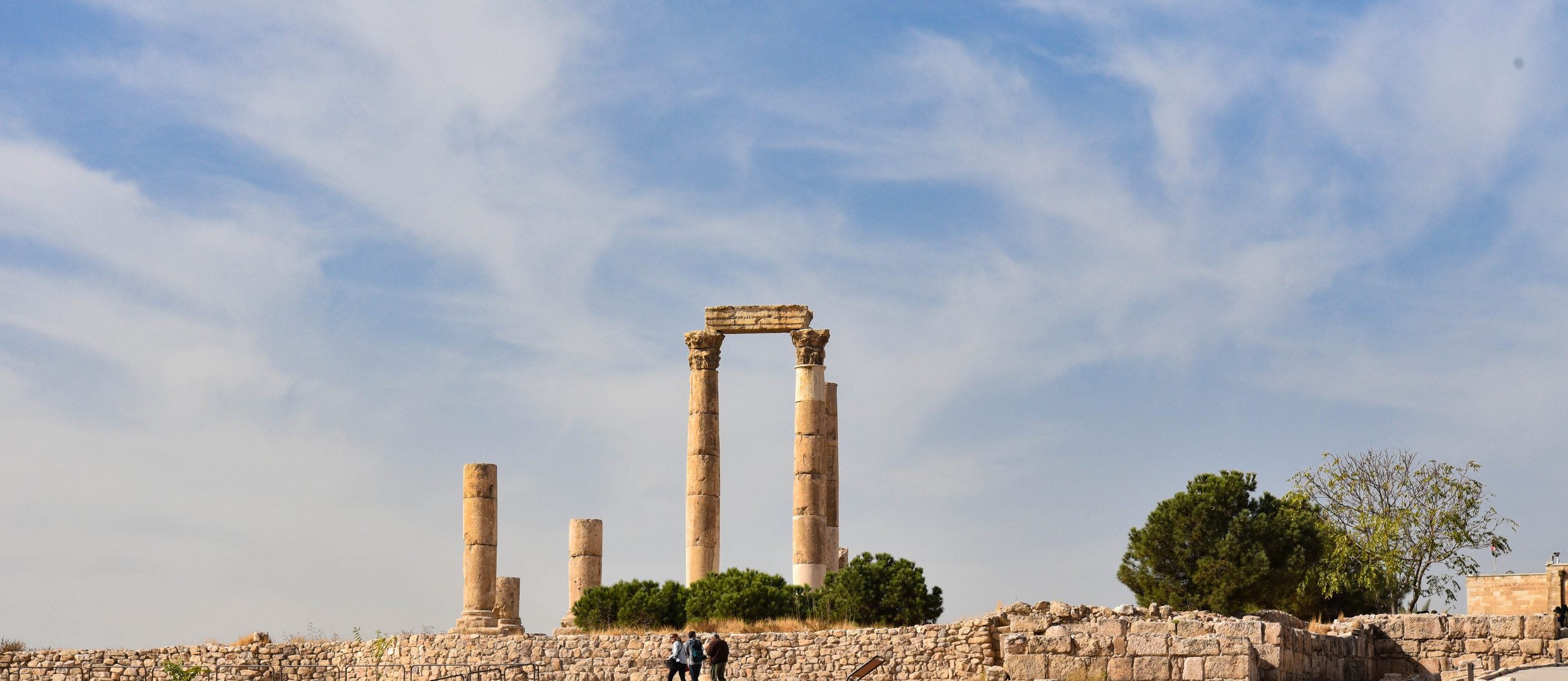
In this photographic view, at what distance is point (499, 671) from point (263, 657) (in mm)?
5965

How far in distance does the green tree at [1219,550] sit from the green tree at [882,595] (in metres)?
9.15

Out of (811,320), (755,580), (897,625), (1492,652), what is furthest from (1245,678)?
(811,320)

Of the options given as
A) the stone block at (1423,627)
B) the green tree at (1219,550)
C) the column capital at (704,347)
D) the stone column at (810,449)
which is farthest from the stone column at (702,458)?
the stone block at (1423,627)

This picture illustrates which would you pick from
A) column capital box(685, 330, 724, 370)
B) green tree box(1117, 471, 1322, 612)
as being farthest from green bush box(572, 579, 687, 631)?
green tree box(1117, 471, 1322, 612)

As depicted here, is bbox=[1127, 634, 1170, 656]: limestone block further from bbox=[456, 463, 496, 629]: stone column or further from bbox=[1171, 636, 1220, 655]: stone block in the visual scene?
bbox=[456, 463, 496, 629]: stone column

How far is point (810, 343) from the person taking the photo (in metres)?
35.4

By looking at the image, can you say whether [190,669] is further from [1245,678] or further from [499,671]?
[1245,678]

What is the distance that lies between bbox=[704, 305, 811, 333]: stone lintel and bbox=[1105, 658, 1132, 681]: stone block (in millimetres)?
16387

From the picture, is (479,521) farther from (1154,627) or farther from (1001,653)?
(1154,627)

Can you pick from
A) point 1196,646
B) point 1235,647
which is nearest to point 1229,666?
point 1235,647

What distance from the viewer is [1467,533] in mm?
43781

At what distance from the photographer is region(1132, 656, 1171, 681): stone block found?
19.8 metres

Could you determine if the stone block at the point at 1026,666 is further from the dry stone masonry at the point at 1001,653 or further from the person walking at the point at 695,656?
the person walking at the point at 695,656

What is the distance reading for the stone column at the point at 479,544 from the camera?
114ft
